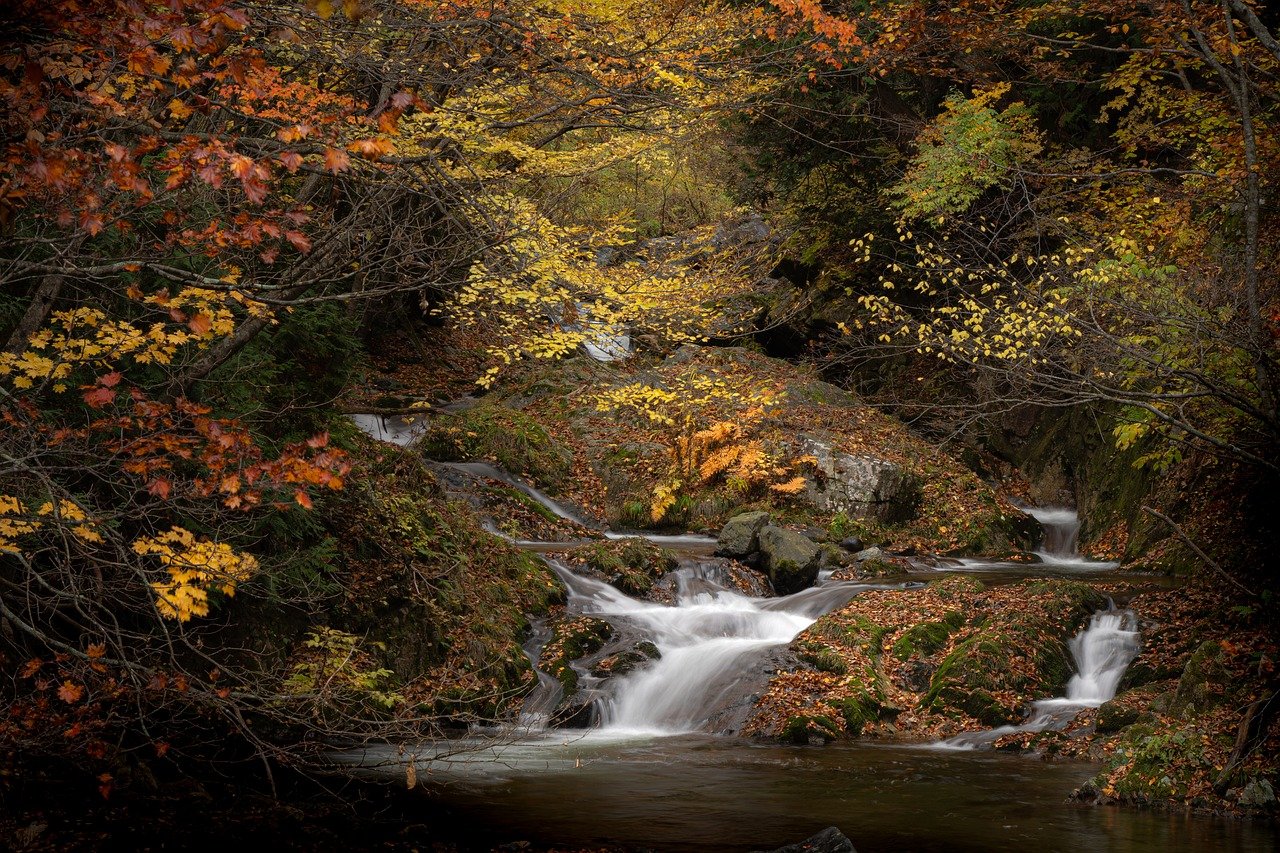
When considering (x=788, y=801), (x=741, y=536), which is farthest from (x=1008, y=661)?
(x=741, y=536)

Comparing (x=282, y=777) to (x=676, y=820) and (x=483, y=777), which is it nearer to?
(x=483, y=777)

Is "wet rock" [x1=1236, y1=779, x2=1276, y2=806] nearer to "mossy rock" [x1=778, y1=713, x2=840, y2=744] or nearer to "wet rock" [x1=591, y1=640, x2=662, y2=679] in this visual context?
"mossy rock" [x1=778, y1=713, x2=840, y2=744]

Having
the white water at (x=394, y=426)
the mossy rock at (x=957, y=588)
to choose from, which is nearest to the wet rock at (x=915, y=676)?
the mossy rock at (x=957, y=588)

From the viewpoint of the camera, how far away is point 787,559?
13.9 meters

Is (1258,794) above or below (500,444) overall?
above

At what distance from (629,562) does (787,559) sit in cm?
229

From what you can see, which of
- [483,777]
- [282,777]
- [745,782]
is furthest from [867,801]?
[282,777]

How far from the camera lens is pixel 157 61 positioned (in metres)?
A: 3.93

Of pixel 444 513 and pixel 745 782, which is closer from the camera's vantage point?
pixel 745 782

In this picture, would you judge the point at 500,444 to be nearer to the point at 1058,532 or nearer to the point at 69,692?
the point at 1058,532

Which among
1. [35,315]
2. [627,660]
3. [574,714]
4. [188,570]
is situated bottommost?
[574,714]

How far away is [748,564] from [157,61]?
11.8 meters

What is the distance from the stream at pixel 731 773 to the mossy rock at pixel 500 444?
573 cm

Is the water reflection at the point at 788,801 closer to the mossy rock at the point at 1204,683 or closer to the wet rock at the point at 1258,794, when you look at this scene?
the wet rock at the point at 1258,794
